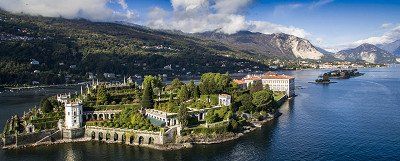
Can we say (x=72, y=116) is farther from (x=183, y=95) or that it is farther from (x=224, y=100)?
(x=224, y=100)

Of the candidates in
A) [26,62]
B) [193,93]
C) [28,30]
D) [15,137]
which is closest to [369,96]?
[193,93]

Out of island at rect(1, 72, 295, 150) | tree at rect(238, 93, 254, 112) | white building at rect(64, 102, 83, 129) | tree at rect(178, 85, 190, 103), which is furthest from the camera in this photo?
tree at rect(178, 85, 190, 103)

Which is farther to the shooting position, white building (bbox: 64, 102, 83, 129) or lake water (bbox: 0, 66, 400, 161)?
white building (bbox: 64, 102, 83, 129)

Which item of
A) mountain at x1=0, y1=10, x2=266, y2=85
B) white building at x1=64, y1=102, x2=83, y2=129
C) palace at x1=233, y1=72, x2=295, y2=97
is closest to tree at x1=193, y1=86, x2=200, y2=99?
white building at x1=64, y1=102, x2=83, y2=129

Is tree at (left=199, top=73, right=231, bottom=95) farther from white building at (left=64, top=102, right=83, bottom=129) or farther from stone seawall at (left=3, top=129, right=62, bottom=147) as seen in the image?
stone seawall at (left=3, top=129, right=62, bottom=147)

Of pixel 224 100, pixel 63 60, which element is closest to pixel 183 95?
pixel 224 100

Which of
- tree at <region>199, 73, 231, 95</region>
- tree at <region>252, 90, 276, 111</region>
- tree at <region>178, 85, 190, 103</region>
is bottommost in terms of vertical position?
tree at <region>252, 90, 276, 111</region>

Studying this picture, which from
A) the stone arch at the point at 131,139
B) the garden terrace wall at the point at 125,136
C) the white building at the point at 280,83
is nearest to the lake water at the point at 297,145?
the stone arch at the point at 131,139

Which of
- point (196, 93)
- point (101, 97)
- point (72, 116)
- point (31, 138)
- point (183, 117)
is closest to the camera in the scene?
point (31, 138)
